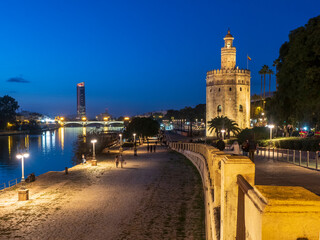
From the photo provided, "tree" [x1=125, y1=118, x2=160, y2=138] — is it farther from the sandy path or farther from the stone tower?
the sandy path

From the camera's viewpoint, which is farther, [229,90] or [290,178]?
[229,90]

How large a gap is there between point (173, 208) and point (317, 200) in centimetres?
1541

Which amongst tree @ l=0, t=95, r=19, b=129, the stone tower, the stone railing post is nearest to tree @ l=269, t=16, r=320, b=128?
the stone railing post

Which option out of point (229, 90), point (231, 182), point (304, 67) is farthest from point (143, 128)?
point (231, 182)

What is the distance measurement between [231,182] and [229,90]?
2735 inches

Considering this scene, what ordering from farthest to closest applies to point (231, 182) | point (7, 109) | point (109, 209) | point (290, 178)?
point (7, 109)
point (109, 209)
point (290, 178)
point (231, 182)

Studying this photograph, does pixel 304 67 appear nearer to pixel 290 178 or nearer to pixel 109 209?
pixel 290 178

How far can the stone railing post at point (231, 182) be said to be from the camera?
418 cm

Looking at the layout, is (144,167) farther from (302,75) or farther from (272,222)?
(272,222)

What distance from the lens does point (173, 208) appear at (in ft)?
57.0

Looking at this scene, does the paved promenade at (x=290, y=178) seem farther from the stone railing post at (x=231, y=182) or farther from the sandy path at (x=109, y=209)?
the stone railing post at (x=231, y=182)

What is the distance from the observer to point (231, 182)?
4426 mm

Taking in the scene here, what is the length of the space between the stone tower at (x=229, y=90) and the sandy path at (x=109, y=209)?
4540cm

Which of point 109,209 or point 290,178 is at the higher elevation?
point 290,178
